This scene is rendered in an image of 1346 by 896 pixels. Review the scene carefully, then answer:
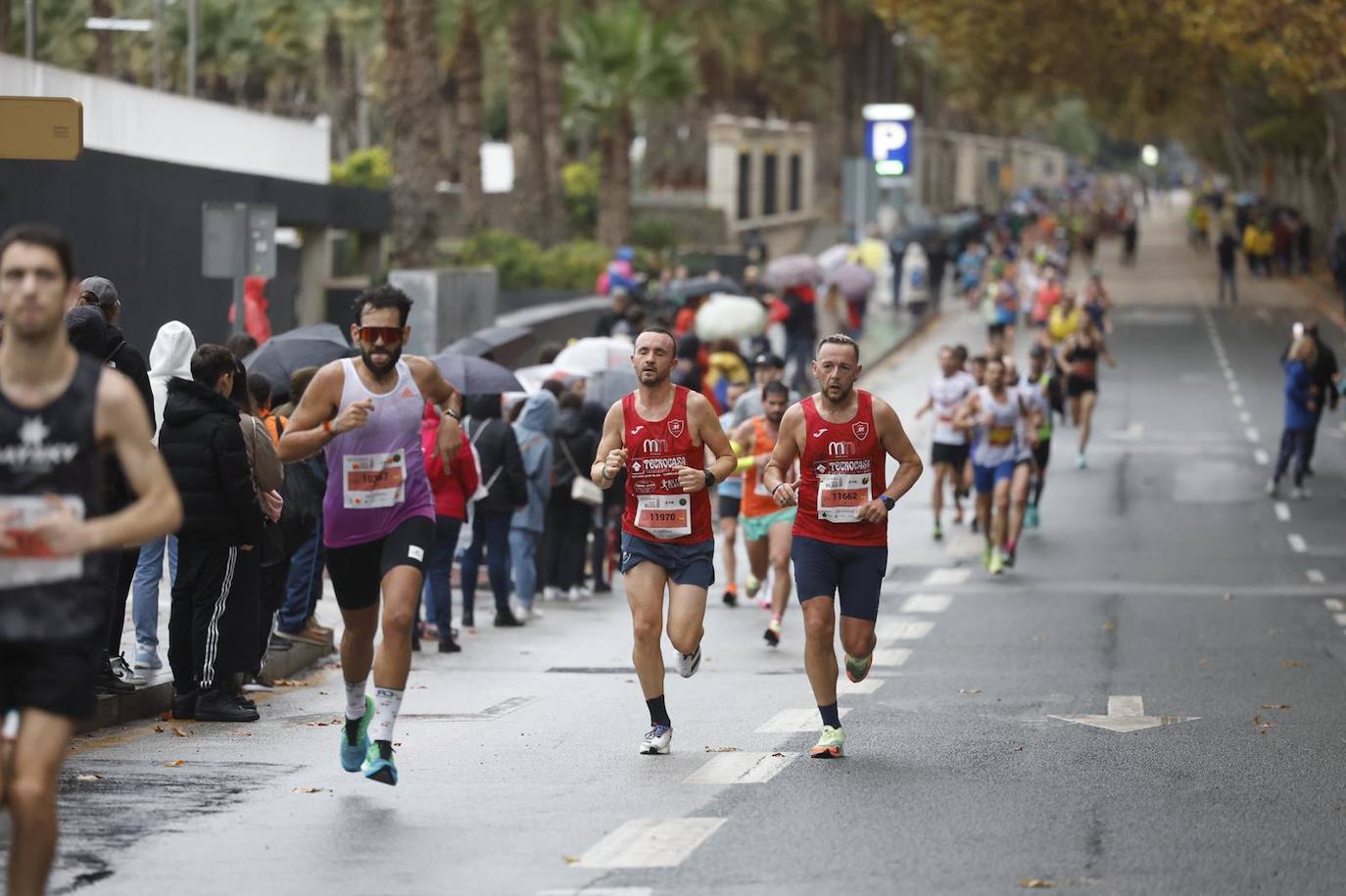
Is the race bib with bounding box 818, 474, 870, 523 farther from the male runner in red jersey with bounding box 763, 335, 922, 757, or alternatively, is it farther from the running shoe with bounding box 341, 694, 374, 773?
the running shoe with bounding box 341, 694, 374, 773

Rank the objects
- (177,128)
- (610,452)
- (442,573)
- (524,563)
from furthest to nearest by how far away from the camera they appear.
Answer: (177,128)
(524,563)
(442,573)
(610,452)

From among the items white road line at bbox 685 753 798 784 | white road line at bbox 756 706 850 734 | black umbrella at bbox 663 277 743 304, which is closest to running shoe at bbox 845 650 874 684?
white road line at bbox 756 706 850 734

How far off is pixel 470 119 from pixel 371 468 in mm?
36807

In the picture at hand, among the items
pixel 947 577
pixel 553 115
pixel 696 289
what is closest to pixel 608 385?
pixel 947 577

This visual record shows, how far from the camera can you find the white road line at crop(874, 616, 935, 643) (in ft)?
53.1

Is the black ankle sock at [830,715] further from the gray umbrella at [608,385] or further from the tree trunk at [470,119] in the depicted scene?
the tree trunk at [470,119]

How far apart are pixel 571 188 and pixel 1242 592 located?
3977cm

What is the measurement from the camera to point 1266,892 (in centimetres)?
744

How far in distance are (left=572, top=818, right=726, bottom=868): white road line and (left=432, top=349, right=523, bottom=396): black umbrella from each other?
25.7ft

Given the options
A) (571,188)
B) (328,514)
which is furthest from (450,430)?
(571,188)

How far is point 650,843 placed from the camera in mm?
7980

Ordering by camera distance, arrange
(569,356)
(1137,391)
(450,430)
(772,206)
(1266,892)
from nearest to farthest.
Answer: (1266,892) < (450,430) < (569,356) < (1137,391) < (772,206)

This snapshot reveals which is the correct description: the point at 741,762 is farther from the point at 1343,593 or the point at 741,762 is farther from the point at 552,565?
the point at 1343,593

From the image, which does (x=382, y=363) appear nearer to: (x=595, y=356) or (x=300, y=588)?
(x=300, y=588)
